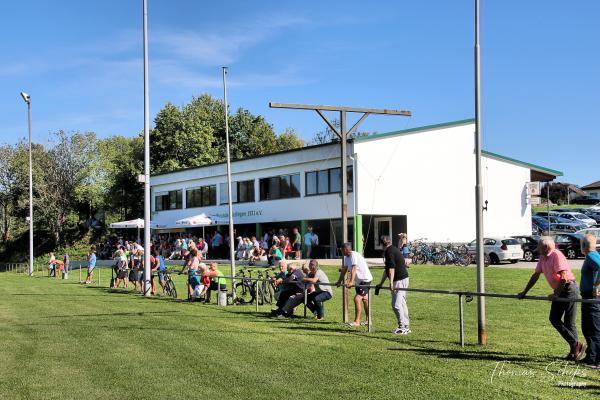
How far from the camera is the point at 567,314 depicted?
9547 millimetres

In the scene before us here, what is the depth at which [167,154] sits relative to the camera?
209ft

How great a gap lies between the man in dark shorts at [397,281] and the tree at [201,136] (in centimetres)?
4808

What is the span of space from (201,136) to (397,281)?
2077 inches

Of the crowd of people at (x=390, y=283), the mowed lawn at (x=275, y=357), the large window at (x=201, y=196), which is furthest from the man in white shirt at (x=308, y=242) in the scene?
the mowed lawn at (x=275, y=357)

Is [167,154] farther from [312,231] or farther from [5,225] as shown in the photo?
[312,231]

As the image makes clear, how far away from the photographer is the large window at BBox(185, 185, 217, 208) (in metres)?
47.8

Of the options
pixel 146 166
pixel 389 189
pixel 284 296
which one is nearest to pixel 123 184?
pixel 389 189

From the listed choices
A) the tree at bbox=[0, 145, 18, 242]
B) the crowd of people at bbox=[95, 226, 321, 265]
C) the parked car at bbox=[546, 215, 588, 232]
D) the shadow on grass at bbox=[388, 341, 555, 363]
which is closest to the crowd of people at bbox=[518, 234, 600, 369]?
the shadow on grass at bbox=[388, 341, 555, 363]

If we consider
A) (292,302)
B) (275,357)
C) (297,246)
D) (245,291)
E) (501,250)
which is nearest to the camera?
(275,357)

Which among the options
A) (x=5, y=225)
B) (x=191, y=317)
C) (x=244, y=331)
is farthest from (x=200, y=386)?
(x=5, y=225)

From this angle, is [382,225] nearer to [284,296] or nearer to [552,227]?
[552,227]

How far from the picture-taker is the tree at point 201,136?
63312 mm

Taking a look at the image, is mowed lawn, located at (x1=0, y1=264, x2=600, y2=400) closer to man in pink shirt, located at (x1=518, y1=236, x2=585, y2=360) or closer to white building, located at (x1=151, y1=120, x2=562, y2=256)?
man in pink shirt, located at (x1=518, y1=236, x2=585, y2=360)

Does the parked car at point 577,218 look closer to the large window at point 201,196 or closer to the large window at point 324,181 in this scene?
the large window at point 324,181
